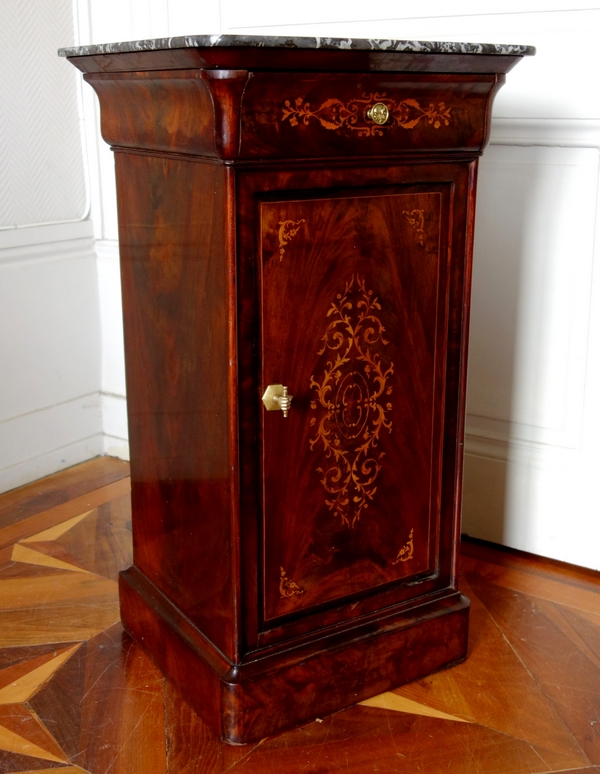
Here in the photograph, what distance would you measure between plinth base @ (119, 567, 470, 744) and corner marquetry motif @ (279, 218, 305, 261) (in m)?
0.69

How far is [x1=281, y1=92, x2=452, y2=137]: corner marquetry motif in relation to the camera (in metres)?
1.31

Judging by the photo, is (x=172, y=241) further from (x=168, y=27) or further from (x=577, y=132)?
(x=168, y=27)

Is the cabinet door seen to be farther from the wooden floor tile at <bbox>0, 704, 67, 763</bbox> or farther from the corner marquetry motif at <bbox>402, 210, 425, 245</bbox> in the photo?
the wooden floor tile at <bbox>0, 704, 67, 763</bbox>

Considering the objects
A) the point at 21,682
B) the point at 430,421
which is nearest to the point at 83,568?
the point at 21,682

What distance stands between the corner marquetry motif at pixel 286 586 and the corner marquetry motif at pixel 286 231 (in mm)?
540

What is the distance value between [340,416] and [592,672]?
755mm

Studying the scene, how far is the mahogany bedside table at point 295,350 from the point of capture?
4.35 ft

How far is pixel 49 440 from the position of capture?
2705 mm

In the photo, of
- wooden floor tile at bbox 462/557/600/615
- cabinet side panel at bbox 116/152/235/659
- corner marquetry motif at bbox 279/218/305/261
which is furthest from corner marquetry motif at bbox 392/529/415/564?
corner marquetry motif at bbox 279/218/305/261

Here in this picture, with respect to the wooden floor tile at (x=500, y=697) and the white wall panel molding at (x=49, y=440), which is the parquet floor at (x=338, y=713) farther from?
the white wall panel molding at (x=49, y=440)

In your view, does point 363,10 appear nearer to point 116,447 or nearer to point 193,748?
point 116,447

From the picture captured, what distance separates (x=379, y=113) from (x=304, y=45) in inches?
7.8

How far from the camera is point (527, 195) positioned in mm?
2078

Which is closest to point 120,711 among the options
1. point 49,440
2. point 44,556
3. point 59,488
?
point 44,556
